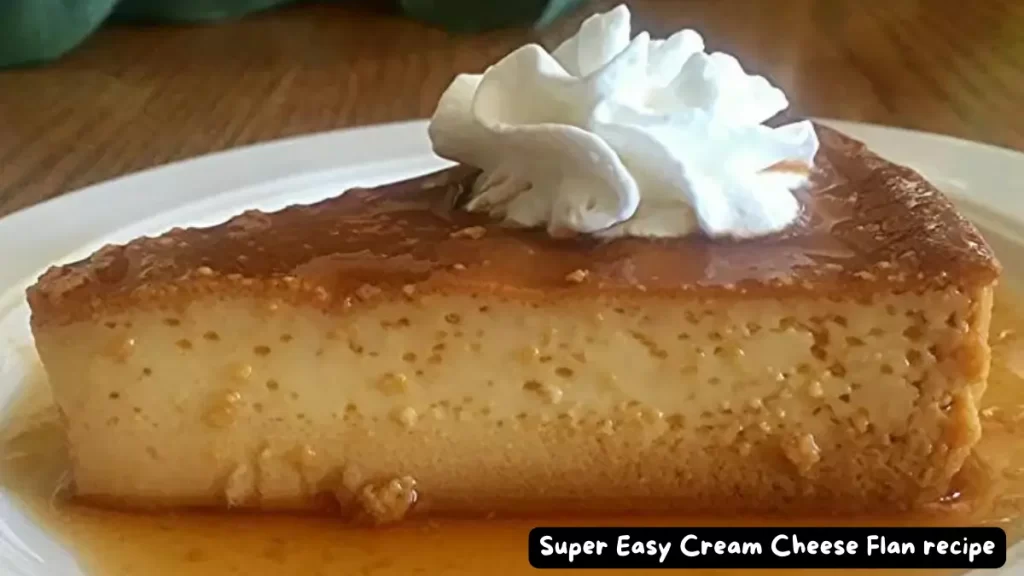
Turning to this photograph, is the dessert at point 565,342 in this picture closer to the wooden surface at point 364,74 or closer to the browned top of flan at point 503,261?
the browned top of flan at point 503,261

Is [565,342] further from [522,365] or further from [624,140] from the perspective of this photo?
[624,140]

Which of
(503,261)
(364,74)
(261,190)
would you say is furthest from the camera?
(364,74)

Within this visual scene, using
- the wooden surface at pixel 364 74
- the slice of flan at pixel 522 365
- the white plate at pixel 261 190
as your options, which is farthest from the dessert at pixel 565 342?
the wooden surface at pixel 364 74

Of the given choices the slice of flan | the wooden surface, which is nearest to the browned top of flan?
the slice of flan

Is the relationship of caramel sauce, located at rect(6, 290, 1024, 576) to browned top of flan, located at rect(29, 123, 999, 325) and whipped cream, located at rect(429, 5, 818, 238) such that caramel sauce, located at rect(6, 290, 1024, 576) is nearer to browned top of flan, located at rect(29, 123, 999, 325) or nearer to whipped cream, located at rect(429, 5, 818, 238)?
browned top of flan, located at rect(29, 123, 999, 325)

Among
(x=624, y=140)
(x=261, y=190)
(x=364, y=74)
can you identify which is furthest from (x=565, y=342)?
(x=364, y=74)

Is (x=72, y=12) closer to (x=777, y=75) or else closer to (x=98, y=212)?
(x=98, y=212)
